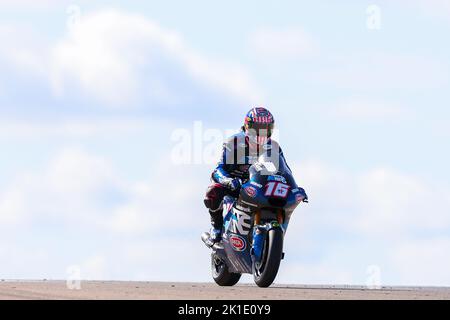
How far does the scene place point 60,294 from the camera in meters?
15.6

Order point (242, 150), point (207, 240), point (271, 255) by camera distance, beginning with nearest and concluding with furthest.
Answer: point (271, 255), point (242, 150), point (207, 240)

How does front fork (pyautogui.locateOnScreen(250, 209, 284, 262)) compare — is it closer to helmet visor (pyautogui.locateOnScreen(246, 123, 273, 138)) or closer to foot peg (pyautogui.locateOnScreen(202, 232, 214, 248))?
helmet visor (pyautogui.locateOnScreen(246, 123, 273, 138))

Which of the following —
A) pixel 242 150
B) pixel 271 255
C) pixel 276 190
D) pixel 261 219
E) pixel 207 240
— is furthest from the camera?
pixel 207 240

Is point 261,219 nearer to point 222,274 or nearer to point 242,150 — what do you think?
point 242,150

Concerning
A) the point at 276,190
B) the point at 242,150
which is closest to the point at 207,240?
the point at 242,150

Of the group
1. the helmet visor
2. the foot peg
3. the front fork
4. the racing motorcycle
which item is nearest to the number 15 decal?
the racing motorcycle

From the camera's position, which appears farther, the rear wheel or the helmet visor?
the rear wheel

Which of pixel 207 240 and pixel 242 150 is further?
pixel 207 240

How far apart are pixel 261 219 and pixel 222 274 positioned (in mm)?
2482

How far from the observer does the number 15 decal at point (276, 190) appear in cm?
1817

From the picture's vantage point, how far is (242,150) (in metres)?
19.5

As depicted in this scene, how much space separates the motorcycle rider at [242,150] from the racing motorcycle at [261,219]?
9.2 inches

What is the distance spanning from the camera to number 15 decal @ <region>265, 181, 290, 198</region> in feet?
59.6
